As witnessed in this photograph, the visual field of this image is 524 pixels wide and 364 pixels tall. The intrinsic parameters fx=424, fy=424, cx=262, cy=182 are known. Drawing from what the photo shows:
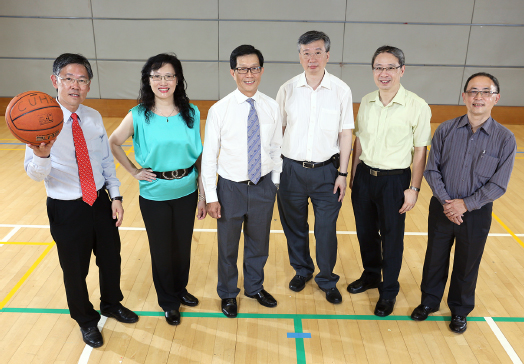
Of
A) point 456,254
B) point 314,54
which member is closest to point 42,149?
point 314,54

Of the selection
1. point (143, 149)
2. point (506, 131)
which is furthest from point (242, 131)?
point (506, 131)

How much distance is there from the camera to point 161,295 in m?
3.02

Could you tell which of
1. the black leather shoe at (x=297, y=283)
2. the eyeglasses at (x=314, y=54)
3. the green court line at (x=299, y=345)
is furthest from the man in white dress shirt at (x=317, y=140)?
the green court line at (x=299, y=345)

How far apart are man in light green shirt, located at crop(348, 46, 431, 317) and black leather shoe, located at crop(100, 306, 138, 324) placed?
70.1 inches

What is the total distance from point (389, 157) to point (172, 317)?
1900mm


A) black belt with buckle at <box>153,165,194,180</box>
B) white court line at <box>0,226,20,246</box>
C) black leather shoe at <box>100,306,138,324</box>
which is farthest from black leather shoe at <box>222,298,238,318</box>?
white court line at <box>0,226,20,246</box>

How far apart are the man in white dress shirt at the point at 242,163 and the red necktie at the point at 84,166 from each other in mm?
689

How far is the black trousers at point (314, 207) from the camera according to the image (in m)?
3.09

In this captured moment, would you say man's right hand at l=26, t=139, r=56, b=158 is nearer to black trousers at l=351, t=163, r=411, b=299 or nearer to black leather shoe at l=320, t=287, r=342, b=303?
black trousers at l=351, t=163, r=411, b=299

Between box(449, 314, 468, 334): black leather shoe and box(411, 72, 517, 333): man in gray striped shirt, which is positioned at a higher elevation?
box(411, 72, 517, 333): man in gray striped shirt

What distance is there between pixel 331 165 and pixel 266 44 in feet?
21.2

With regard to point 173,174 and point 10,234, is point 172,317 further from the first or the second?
point 10,234

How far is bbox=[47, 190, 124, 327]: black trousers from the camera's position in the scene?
255 cm

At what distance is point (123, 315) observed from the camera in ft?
9.96
